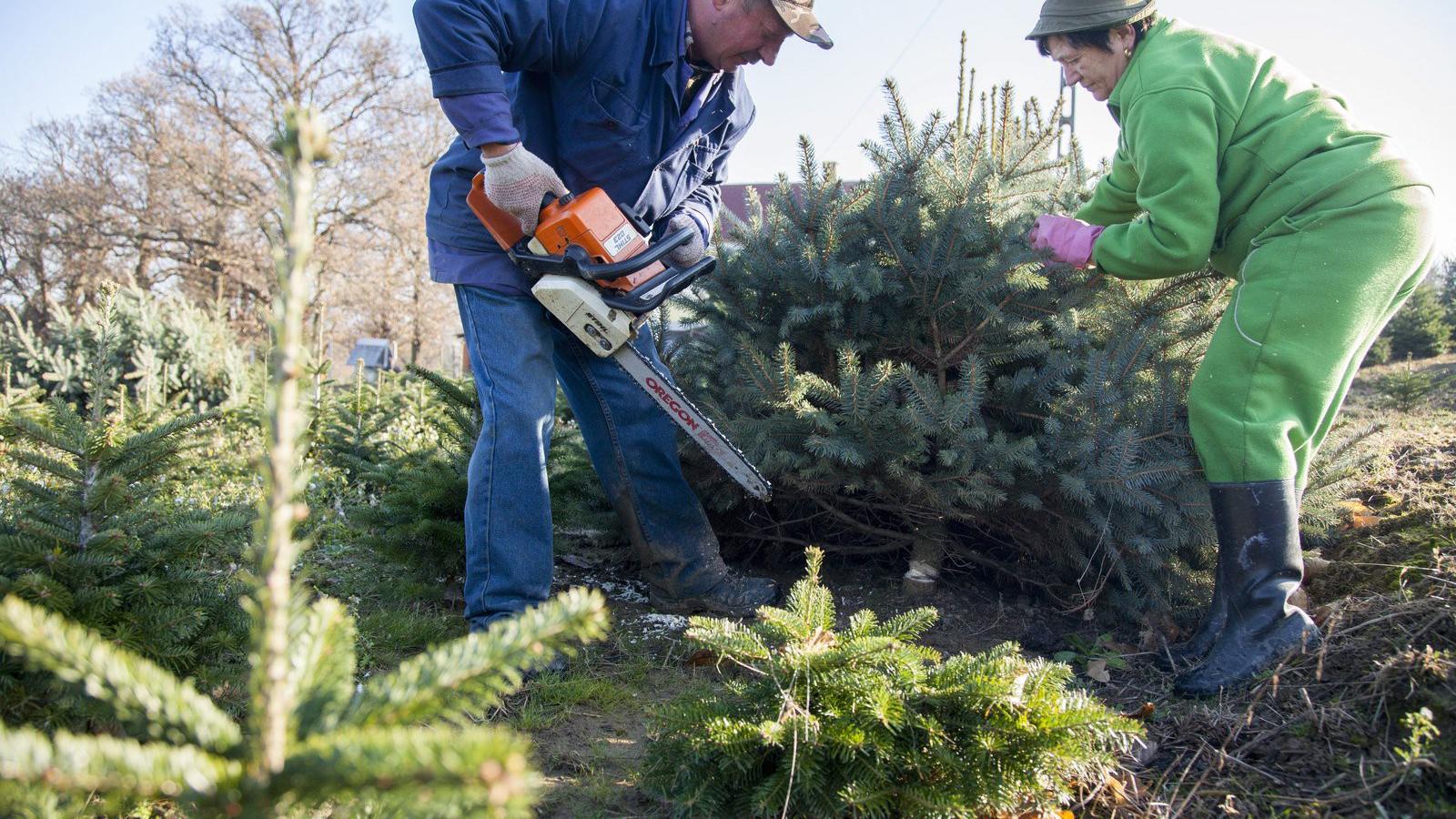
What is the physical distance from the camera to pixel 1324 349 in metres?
2.44

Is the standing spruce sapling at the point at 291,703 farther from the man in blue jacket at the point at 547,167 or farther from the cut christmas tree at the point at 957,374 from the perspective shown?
the cut christmas tree at the point at 957,374

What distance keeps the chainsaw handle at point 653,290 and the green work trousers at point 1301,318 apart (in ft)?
5.54

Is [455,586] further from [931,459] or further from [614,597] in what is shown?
[931,459]

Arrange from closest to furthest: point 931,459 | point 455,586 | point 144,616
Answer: point 144,616, point 931,459, point 455,586

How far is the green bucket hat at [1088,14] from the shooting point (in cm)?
267

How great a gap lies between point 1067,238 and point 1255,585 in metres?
1.24

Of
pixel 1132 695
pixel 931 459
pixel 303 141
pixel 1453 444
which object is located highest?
pixel 303 141

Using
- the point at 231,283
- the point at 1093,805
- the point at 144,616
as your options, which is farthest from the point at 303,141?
the point at 231,283

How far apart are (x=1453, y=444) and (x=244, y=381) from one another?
8.47 m

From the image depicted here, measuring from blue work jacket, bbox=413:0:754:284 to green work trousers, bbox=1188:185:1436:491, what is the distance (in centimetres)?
191

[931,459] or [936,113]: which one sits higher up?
[936,113]

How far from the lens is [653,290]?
3.03m

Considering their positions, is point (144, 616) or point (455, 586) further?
point (455, 586)

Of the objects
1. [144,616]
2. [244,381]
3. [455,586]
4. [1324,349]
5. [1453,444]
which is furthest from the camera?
[244,381]
